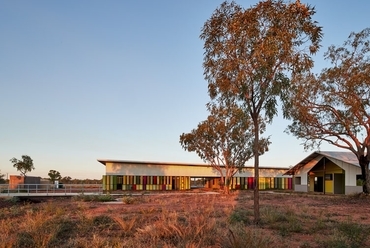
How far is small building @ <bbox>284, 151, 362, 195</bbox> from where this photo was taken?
3781cm

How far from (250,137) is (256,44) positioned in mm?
26954

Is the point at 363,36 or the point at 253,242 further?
the point at 363,36

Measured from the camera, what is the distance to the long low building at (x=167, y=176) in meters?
46.4

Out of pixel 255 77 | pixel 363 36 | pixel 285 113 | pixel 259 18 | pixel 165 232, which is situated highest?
pixel 363 36

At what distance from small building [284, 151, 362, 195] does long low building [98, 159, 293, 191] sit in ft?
25.9

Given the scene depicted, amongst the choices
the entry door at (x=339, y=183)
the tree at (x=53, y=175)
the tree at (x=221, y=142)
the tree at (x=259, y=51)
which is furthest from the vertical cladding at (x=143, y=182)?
the tree at (x=259, y=51)

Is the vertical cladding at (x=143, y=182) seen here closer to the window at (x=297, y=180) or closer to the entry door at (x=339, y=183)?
the window at (x=297, y=180)

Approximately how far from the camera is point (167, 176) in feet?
164

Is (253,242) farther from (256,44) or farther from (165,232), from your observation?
(256,44)

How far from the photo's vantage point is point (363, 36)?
27.0m

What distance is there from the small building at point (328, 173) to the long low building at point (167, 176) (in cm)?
788

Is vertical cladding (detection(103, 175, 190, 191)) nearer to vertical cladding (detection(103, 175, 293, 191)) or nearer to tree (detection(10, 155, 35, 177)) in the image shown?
vertical cladding (detection(103, 175, 293, 191))

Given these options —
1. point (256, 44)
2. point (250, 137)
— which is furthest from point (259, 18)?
point (250, 137)

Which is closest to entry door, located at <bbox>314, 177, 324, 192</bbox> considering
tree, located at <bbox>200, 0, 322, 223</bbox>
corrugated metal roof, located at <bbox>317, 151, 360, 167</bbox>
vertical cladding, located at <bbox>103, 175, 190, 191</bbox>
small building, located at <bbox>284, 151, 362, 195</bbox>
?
small building, located at <bbox>284, 151, 362, 195</bbox>
